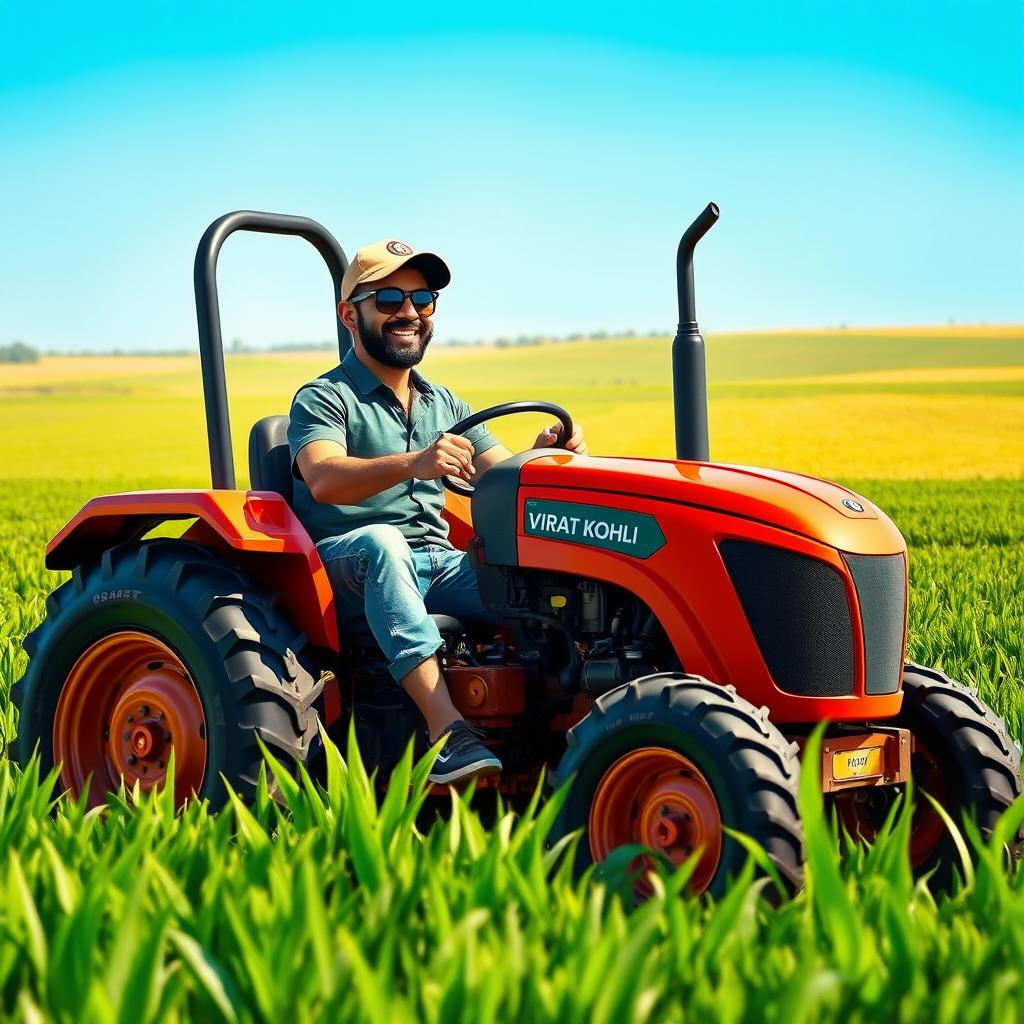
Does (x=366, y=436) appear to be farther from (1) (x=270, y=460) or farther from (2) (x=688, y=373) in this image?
(2) (x=688, y=373)

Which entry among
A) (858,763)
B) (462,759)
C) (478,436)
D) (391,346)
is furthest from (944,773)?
(391,346)

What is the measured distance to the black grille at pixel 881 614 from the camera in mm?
3855

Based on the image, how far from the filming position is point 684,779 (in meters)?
3.56

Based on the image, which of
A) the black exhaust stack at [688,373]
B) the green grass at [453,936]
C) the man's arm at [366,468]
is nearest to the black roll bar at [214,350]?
the man's arm at [366,468]

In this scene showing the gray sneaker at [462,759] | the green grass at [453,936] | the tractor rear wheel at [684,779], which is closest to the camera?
the green grass at [453,936]

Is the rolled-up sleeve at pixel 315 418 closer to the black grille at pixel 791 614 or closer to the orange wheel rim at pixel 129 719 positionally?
the orange wheel rim at pixel 129 719

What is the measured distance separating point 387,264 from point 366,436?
0.53 meters

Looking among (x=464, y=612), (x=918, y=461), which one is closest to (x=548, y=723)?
(x=464, y=612)

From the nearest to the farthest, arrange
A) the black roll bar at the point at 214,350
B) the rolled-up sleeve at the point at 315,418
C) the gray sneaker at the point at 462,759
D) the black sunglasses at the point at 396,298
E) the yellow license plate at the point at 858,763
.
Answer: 1. the yellow license plate at the point at 858,763
2. the gray sneaker at the point at 462,759
3. the rolled-up sleeve at the point at 315,418
4. the black sunglasses at the point at 396,298
5. the black roll bar at the point at 214,350

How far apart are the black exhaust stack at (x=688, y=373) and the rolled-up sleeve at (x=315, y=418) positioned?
993mm

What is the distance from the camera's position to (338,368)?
4.72 meters

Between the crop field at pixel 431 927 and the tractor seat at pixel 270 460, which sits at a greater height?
the tractor seat at pixel 270 460

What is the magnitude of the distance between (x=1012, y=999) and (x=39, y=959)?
62.5 inches

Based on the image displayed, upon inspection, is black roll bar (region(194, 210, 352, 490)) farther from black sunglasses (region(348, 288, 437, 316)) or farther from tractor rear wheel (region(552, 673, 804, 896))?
tractor rear wheel (region(552, 673, 804, 896))
